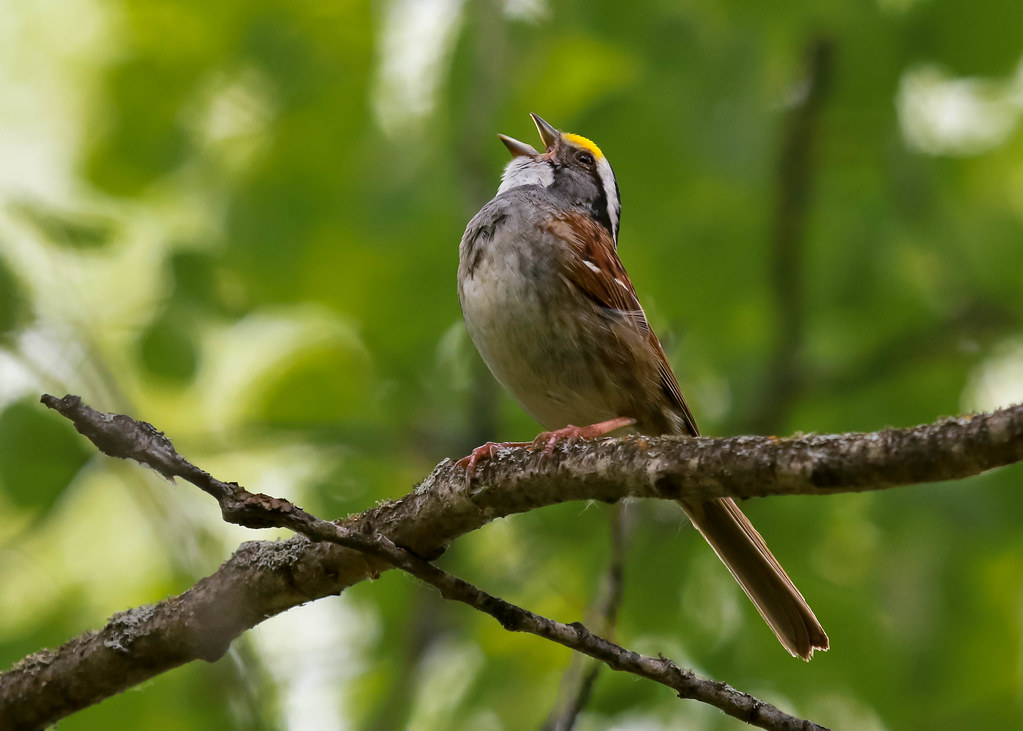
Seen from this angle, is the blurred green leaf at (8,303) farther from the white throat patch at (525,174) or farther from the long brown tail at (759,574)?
the long brown tail at (759,574)

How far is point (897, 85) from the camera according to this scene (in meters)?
6.25

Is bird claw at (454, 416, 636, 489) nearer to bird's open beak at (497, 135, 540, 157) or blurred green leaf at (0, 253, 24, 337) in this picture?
bird's open beak at (497, 135, 540, 157)

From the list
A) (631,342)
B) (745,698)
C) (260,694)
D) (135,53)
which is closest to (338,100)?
(135,53)

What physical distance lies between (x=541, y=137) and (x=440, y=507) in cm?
367

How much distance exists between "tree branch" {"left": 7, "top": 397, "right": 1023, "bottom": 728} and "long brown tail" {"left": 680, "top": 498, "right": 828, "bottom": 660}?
1636 millimetres

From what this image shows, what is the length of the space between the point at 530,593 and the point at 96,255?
2.96 metres

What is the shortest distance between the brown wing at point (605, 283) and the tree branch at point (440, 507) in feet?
5.49

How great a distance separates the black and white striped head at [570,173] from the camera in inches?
245

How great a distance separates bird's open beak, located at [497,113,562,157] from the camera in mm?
6164

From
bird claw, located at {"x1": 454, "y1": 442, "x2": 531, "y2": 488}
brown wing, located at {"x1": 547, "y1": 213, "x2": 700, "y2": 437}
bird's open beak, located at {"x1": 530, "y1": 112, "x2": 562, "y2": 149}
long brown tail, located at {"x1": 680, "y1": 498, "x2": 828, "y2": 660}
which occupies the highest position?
bird's open beak, located at {"x1": 530, "y1": 112, "x2": 562, "y2": 149}

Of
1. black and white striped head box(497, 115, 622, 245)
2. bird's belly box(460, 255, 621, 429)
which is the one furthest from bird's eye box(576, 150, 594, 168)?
bird's belly box(460, 255, 621, 429)

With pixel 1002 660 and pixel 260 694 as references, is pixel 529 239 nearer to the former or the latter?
pixel 260 694

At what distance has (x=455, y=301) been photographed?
261 inches

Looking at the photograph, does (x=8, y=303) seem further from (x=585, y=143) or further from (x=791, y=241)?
(x=791, y=241)
